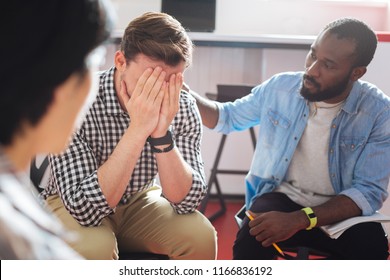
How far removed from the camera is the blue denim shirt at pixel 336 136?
62.1 inches

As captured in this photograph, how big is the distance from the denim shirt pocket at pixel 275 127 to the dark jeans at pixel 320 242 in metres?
0.15

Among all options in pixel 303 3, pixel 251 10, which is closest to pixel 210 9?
pixel 251 10

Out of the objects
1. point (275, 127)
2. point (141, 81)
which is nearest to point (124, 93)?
point (141, 81)

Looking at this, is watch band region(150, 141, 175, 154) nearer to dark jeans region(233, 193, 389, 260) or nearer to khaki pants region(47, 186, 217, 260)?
khaki pants region(47, 186, 217, 260)

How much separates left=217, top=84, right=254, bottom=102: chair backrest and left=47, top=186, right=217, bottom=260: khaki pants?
1.03m

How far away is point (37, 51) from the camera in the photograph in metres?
0.49

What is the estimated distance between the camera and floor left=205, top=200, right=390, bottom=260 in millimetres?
2095

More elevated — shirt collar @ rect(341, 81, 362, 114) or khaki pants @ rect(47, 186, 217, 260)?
shirt collar @ rect(341, 81, 362, 114)

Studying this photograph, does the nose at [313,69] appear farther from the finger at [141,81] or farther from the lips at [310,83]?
the finger at [141,81]

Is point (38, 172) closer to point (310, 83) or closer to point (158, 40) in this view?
point (158, 40)

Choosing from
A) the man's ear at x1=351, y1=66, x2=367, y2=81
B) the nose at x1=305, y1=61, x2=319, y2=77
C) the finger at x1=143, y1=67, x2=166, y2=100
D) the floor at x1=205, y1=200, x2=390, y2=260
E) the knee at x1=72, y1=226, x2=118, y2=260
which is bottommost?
the floor at x1=205, y1=200, x2=390, y2=260

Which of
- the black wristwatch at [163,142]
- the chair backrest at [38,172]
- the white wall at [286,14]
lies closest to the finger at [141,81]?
the black wristwatch at [163,142]

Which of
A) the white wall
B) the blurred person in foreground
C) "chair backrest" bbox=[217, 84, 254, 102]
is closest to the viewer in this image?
the blurred person in foreground

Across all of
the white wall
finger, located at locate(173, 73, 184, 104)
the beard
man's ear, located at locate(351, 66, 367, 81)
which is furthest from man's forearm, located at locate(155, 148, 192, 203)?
the white wall
